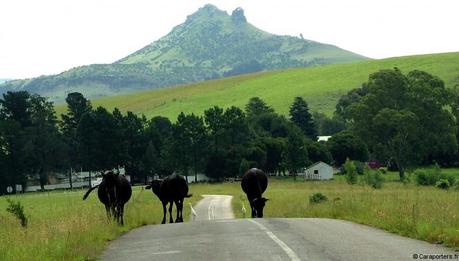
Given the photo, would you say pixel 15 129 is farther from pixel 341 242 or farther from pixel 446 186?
pixel 341 242

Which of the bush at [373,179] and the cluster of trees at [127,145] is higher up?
the cluster of trees at [127,145]

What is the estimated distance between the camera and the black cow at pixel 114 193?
2183 cm

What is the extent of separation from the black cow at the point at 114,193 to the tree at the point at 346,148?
10448 cm

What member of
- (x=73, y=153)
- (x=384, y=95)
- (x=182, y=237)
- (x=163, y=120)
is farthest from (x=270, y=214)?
(x=163, y=120)

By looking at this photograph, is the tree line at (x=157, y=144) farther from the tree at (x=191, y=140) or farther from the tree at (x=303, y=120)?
the tree at (x=303, y=120)

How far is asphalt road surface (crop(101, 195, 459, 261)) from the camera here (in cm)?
1129

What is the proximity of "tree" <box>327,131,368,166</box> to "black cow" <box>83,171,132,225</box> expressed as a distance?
104 metres

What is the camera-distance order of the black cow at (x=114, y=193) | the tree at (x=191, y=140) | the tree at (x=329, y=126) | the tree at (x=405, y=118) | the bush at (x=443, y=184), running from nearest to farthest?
the black cow at (x=114, y=193) < the bush at (x=443, y=184) < the tree at (x=405, y=118) < the tree at (x=191, y=140) < the tree at (x=329, y=126)

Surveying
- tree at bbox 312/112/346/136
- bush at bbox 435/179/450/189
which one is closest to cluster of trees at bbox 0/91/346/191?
tree at bbox 312/112/346/136

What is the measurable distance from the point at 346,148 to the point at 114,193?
354 ft

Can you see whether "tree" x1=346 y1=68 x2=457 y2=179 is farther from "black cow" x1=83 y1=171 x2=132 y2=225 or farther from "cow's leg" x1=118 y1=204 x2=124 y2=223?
"cow's leg" x1=118 y1=204 x2=124 y2=223

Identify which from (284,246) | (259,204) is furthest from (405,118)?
(284,246)

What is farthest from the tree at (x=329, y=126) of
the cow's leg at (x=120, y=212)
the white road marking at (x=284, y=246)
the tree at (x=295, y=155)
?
the white road marking at (x=284, y=246)

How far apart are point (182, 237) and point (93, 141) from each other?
334 ft
